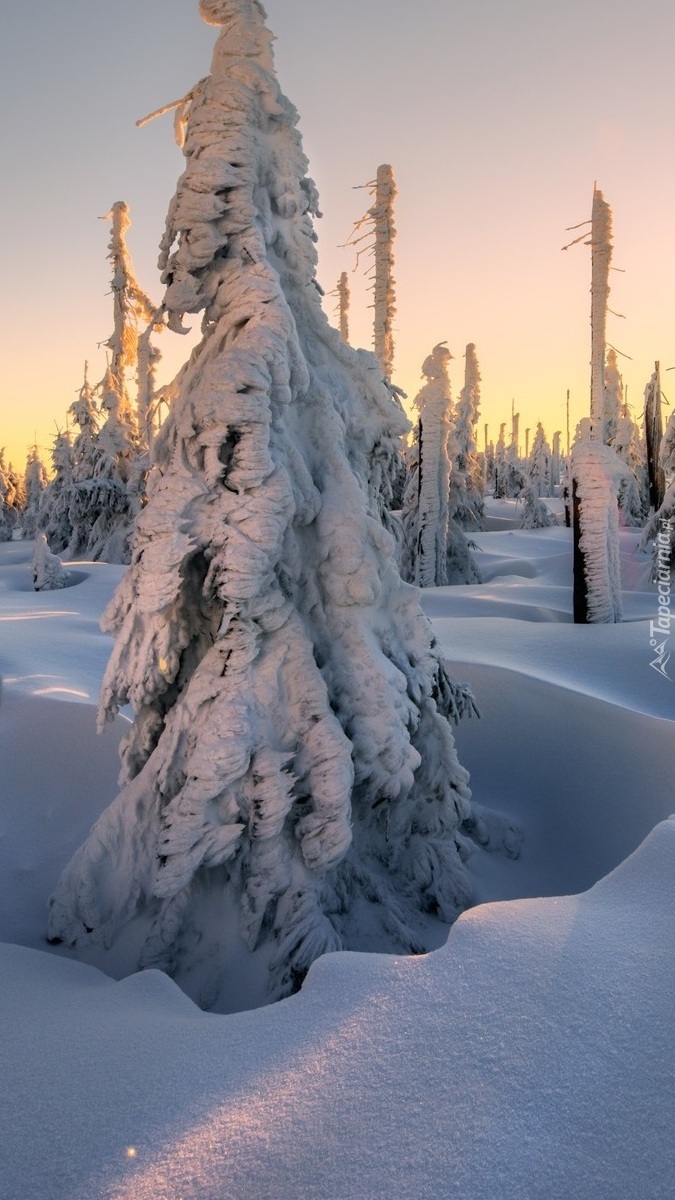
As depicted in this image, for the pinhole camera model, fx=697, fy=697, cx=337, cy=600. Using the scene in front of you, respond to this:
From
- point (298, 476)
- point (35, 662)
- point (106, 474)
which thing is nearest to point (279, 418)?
point (298, 476)

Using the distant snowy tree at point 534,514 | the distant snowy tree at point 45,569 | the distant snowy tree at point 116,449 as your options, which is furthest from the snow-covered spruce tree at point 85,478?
the distant snowy tree at point 534,514

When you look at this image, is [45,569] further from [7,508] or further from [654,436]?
[7,508]

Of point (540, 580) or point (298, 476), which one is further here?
point (540, 580)

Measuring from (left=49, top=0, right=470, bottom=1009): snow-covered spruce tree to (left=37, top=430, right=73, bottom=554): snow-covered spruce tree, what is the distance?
1697 centimetres

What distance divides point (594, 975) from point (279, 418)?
2842mm

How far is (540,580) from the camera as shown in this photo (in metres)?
15.7

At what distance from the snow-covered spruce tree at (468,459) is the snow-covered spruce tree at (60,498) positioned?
35.1ft

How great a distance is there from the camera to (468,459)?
24359mm

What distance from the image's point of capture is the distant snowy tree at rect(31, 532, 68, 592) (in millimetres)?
13656

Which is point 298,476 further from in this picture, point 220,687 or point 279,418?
point 220,687

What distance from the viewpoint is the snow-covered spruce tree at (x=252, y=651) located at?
3289 millimetres

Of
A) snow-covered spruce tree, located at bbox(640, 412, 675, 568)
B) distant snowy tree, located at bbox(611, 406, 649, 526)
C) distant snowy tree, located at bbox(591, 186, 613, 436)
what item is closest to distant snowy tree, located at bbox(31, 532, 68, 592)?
distant snowy tree, located at bbox(591, 186, 613, 436)

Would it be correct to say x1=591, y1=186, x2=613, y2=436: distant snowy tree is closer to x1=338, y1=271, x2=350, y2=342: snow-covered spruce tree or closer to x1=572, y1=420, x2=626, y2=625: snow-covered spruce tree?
x1=572, y1=420, x2=626, y2=625: snow-covered spruce tree

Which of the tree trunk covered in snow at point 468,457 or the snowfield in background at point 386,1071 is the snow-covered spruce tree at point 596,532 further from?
the tree trunk covered in snow at point 468,457
